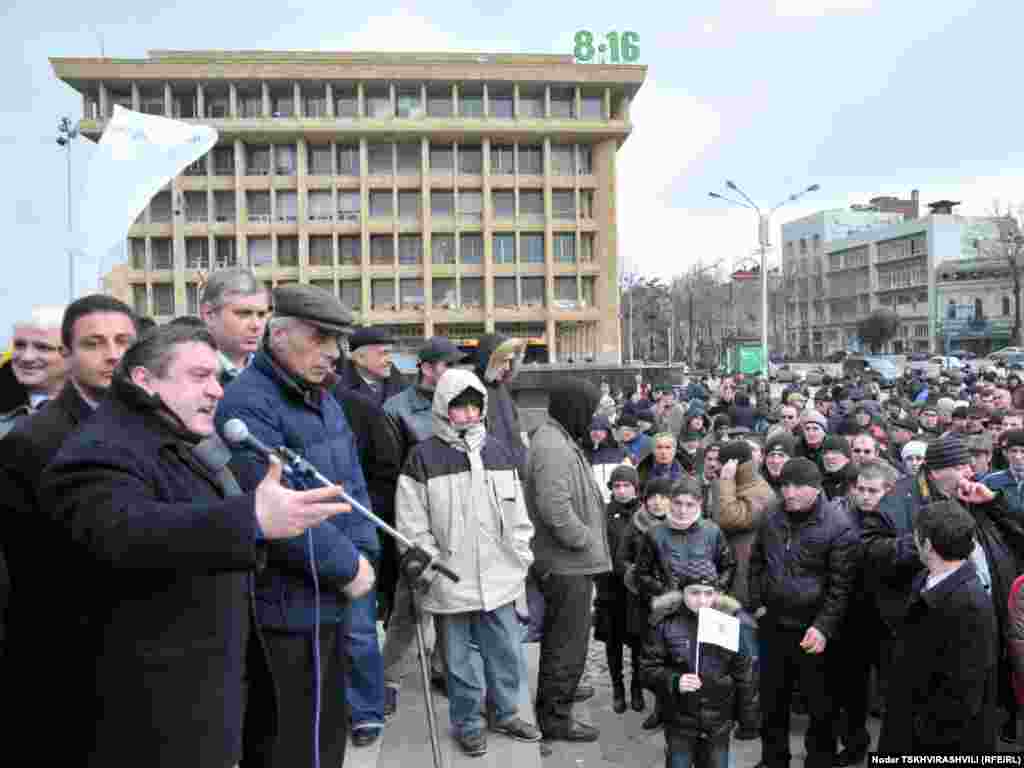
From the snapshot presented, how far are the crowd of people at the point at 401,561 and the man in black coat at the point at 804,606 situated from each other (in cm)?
2

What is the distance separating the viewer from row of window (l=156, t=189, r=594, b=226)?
58250 millimetres

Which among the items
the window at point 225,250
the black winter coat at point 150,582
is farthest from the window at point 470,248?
the black winter coat at point 150,582

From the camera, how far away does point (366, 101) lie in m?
59.3

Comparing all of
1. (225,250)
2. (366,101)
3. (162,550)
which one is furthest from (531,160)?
(162,550)

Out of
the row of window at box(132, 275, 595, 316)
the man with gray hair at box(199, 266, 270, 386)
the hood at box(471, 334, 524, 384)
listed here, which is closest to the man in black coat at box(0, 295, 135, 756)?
the man with gray hair at box(199, 266, 270, 386)

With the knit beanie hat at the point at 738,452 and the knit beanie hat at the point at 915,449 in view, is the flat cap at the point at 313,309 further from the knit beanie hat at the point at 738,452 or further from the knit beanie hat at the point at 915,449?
the knit beanie hat at the point at 915,449

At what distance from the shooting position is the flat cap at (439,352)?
5539 millimetres

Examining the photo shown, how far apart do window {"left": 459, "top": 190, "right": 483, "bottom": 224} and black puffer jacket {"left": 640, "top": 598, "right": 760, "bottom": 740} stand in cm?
5705

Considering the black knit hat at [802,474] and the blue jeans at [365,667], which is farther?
the black knit hat at [802,474]

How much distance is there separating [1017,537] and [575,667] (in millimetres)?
2617

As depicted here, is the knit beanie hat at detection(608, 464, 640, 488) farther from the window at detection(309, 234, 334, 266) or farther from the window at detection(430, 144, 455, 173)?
the window at detection(430, 144, 455, 173)

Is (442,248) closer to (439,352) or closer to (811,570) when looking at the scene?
(439,352)

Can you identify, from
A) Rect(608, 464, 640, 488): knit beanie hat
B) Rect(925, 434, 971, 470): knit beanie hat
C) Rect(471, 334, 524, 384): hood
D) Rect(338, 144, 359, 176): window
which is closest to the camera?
Rect(925, 434, 971, 470): knit beanie hat

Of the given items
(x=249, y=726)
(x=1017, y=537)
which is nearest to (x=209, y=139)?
(x=249, y=726)
